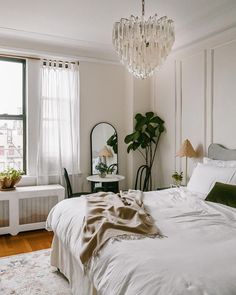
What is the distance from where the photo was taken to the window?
13.9 feet

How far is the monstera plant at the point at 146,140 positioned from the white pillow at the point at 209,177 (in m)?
1.54

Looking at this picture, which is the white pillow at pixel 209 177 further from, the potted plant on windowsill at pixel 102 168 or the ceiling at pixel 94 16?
the ceiling at pixel 94 16

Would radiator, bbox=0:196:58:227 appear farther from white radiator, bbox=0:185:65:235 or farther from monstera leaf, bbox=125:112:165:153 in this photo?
monstera leaf, bbox=125:112:165:153

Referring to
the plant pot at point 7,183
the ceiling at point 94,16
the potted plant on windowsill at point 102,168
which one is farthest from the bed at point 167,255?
the ceiling at point 94,16

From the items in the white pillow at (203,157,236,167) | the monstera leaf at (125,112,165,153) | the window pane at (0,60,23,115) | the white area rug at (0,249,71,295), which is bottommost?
the white area rug at (0,249,71,295)

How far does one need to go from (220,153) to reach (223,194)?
1008 millimetres

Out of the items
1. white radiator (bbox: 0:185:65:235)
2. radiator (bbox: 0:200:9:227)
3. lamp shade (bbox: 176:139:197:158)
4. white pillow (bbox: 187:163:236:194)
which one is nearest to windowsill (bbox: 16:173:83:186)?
white radiator (bbox: 0:185:65:235)

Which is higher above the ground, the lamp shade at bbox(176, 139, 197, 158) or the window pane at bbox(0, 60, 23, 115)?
the window pane at bbox(0, 60, 23, 115)

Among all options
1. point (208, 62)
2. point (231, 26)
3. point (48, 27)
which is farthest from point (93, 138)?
point (231, 26)

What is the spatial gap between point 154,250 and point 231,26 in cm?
304

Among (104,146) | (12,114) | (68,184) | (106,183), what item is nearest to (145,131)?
(104,146)

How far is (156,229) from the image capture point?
6.18 ft

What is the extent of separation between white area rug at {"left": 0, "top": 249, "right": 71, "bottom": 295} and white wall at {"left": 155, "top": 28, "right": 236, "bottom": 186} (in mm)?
2420

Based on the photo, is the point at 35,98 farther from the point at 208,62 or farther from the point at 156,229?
the point at 156,229
